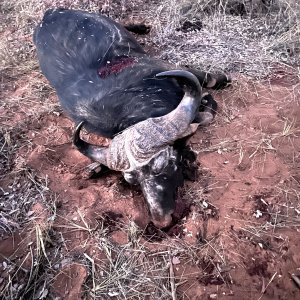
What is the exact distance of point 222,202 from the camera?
3.19m

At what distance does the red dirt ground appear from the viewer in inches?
108

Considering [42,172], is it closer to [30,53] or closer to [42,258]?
[42,258]

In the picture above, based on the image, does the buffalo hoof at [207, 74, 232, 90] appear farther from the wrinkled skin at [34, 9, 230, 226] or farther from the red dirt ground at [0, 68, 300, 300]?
the red dirt ground at [0, 68, 300, 300]

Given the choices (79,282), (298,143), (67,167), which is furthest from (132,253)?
(298,143)

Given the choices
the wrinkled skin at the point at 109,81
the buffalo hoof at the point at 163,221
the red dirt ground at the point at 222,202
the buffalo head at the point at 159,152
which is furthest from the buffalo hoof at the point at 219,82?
the buffalo hoof at the point at 163,221

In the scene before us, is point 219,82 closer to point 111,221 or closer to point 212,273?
point 111,221

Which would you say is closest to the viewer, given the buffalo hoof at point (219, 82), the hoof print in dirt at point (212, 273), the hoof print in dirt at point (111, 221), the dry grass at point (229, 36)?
the hoof print in dirt at point (212, 273)

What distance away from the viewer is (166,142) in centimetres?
290

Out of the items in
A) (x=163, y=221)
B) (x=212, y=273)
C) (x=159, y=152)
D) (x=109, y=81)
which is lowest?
(x=212, y=273)

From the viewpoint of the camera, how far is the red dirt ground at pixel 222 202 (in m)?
2.73

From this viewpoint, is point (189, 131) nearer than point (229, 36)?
Yes

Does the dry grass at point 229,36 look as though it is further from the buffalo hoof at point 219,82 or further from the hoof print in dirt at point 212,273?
the hoof print in dirt at point 212,273

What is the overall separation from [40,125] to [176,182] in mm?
1832

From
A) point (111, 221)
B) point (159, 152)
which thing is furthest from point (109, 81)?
point (111, 221)
